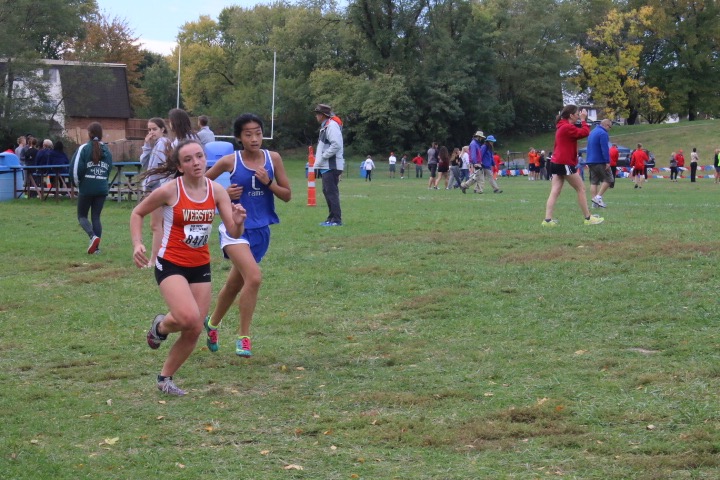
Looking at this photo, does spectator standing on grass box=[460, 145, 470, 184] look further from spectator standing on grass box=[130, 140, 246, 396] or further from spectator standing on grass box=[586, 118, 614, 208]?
spectator standing on grass box=[130, 140, 246, 396]

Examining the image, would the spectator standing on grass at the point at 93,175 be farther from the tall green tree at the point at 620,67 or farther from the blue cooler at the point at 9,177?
the tall green tree at the point at 620,67

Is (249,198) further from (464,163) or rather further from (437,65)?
(437,65)

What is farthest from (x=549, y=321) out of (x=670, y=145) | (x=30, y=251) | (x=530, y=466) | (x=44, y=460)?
(x=670, y=145)

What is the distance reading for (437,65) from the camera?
72938 millimetres

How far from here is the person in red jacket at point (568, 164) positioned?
14922mm

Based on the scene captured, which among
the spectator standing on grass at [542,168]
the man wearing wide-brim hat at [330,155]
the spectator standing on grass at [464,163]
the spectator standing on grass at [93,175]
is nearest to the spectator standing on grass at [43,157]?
the man wearing wide-brim hat at [330,155]

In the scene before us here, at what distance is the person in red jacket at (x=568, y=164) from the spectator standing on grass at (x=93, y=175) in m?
7.01

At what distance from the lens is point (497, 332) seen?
7.96 meters

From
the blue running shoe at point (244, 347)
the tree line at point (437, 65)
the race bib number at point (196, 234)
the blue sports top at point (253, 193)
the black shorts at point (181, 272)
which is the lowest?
the blue running shoe at point (244, 347)

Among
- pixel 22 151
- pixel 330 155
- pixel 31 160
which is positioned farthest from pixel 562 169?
pixel 22 151

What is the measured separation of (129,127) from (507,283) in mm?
64446

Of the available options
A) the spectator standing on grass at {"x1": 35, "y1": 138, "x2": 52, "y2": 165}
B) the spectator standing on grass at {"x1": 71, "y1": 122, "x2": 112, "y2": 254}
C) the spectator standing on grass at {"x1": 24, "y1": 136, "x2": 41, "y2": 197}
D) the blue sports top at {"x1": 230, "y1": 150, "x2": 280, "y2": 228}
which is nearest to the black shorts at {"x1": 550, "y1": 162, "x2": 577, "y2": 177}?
the spectator standing on grass at {"x1": 71, "y1": 122, "x2": 112, "y2": 254}

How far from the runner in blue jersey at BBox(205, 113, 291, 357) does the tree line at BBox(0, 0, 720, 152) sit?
197 ft

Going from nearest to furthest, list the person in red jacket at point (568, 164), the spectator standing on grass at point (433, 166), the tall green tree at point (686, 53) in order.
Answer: the person in red jacket at point (568, 164), the spectator standing on grass at point (433, 166), the tall green tree at point (686, 53)
